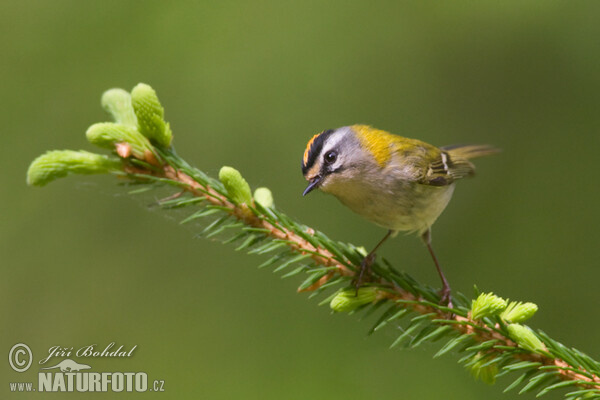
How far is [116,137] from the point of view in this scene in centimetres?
151

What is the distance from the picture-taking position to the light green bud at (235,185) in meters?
1.52

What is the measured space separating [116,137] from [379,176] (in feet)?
3.22

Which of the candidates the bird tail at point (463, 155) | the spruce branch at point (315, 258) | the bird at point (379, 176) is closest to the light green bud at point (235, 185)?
the spruce branch at point (315, 258)

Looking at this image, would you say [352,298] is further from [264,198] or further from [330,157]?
[330,157]

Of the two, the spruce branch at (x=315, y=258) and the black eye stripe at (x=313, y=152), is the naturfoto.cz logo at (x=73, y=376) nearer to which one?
the spruce branch at (x=315, y=258)

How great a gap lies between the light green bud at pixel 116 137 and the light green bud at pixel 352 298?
0.60m

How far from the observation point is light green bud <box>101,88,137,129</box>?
5.44ft

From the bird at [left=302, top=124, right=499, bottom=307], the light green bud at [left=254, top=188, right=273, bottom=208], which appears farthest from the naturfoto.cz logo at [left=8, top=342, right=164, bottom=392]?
the bird at [left=302, top=124, right=499, bottom=307]

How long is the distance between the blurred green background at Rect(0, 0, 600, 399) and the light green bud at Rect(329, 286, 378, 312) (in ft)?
4.21

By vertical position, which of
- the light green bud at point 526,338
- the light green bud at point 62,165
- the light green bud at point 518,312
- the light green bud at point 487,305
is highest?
the light green bud at point 62,165

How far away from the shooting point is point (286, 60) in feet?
10.5

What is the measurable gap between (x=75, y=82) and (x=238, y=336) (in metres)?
1.61

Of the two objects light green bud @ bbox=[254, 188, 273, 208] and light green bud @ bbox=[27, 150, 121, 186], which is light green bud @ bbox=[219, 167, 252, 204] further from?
light green bud @ bbox=[27, 150, 121, 186]

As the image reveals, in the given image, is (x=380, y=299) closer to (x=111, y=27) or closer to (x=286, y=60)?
(x=286, y=60)
